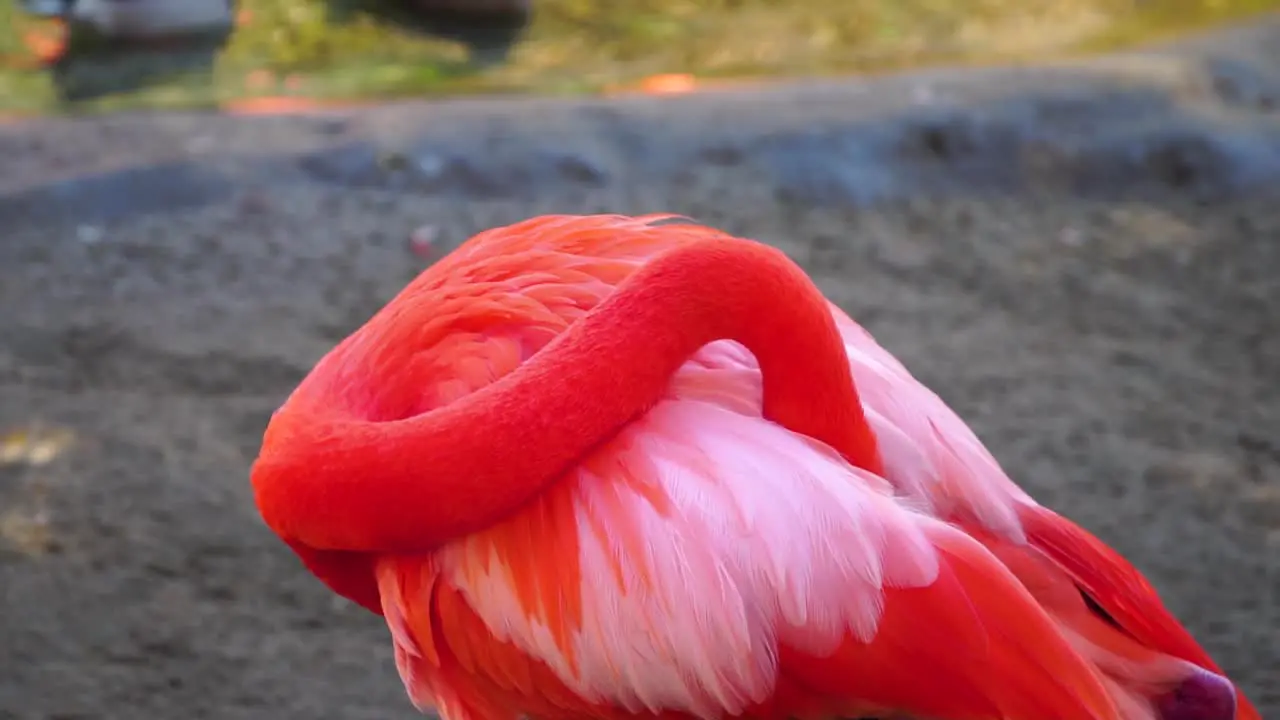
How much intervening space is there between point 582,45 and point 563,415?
406 centimetres

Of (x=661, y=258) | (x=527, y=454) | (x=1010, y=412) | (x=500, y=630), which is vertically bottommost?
(x=1010, y=412)

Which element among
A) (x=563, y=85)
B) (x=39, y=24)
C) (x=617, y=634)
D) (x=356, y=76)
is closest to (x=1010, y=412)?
(x=617, y=634)

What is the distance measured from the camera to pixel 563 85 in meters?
4.18

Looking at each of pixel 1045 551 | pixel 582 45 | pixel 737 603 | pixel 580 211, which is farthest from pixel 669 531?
pixel 582 45

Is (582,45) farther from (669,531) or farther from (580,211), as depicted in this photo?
(669,531)

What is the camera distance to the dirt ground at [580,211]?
1.79 meters

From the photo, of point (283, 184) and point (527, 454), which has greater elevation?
point (527, 454)

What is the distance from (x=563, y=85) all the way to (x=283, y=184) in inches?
53.4

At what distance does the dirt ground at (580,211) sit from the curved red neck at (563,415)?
0.67 meters

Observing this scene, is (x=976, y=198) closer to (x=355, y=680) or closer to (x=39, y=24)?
(x=355, y=680)

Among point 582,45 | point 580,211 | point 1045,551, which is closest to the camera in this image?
point 1045,551

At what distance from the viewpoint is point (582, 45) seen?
490 centimetres

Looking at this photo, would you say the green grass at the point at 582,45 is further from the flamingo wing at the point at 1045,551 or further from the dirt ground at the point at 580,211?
the flamingo wing at the point at 1045,551

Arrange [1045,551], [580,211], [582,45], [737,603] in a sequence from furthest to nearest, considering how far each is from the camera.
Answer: [582,45]
[580,211]
[1045,551]
[737,603]
